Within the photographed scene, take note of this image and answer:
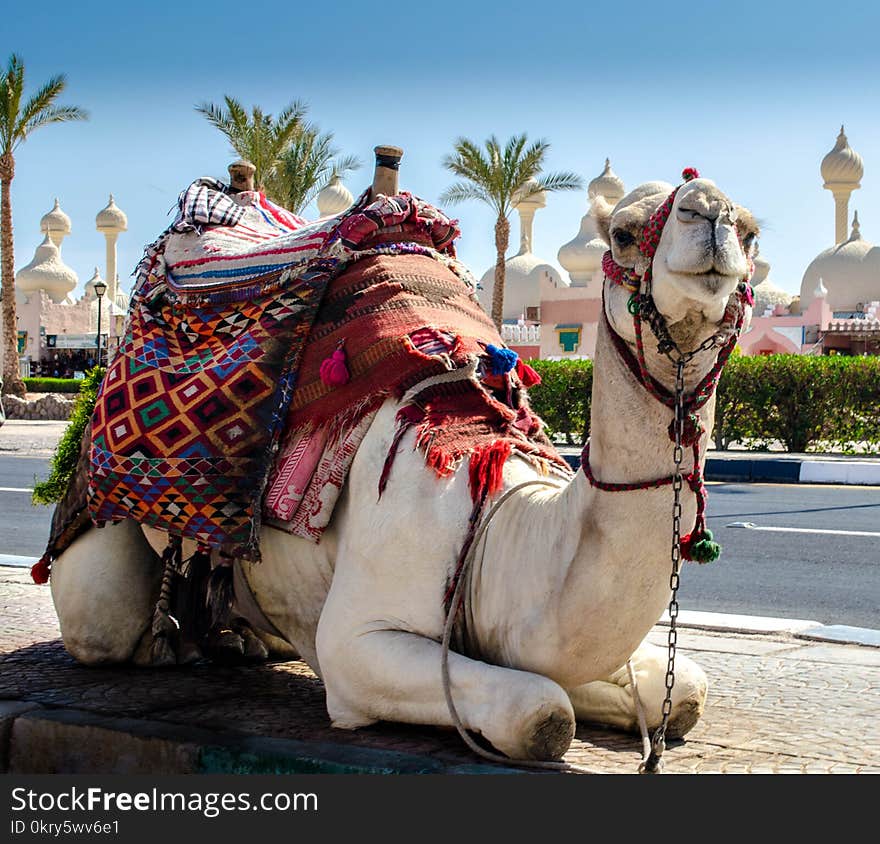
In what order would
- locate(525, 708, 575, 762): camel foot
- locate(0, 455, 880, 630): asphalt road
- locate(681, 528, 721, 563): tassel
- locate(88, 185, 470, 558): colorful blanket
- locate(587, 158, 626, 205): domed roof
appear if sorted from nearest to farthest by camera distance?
1. locate(681, 528, 721, 563): tassel
2. locate(525, 708, 575, 762): camel foot
3. locate(88, 185, 470, 558): colorful blanket
4. locate(0, 455, 880, 630): asphalt road
5. locate(587, 158, 626, 205): domed roof

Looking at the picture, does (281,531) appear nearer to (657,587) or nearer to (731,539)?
(657,587)

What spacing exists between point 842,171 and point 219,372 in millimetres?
58229

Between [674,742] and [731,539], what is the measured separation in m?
6.73

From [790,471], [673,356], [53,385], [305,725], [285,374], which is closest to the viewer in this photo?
[673,356]

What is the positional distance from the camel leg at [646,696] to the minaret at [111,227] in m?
66.0

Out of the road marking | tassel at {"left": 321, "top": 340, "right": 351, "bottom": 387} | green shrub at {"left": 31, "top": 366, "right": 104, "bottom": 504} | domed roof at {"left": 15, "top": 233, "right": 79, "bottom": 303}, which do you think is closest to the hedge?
the road marking

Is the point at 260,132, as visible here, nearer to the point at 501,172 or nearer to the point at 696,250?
the point at 501,172

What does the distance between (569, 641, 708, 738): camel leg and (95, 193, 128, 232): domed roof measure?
67.4 m

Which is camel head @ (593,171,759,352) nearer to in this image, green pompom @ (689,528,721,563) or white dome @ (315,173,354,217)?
green pompom @ (689,528,721,563)

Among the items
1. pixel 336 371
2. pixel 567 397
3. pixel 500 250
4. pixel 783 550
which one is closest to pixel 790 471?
pixel 567 397

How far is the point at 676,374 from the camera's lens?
10.9 feet

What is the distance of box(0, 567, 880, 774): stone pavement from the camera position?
3.81m

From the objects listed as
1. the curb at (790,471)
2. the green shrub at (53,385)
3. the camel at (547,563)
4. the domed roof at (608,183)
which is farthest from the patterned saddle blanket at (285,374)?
the domed roof at (608,183)

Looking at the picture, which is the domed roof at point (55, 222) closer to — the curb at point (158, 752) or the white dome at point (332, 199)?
the white dome at point (332, 199)
